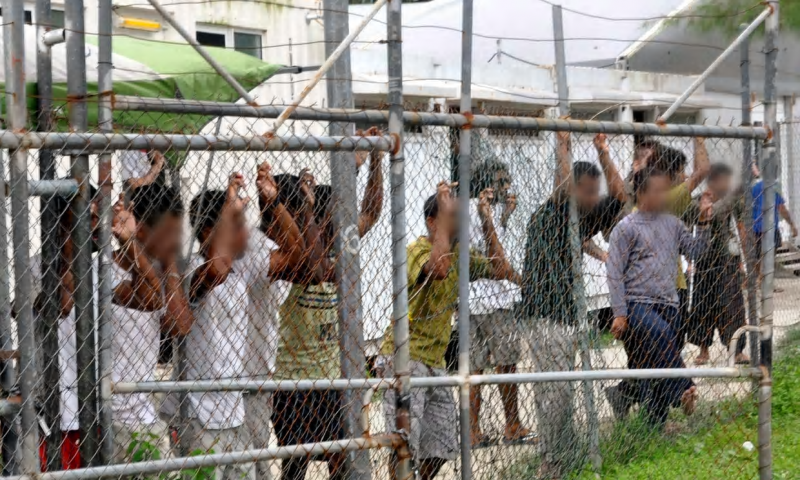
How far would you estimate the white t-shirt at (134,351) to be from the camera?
4223mm

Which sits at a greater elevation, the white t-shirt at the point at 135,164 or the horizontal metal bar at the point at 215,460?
the white t-shirt at the point at 135,164

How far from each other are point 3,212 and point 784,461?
16.1ft

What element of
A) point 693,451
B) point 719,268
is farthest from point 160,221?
point 693,451

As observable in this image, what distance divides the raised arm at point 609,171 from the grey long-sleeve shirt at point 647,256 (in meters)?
0.37

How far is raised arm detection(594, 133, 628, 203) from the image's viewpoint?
509 centimetres

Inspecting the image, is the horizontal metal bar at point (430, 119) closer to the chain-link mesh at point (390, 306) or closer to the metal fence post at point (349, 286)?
the chain-link mesh at point (390, 306)

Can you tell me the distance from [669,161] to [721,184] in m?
0.40

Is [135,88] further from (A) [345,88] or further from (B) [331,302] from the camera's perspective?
(B) [331,302]

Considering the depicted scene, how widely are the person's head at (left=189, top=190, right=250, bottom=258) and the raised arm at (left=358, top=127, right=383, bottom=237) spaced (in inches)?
22.6

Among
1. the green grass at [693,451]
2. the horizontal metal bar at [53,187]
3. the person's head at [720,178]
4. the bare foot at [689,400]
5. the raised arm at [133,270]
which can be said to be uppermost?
the person's head at [720,178]

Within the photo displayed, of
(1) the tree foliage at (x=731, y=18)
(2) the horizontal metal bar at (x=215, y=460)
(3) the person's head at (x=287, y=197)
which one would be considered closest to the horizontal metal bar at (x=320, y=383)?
(2) the horizontal metal bar at (x=215, y=460)

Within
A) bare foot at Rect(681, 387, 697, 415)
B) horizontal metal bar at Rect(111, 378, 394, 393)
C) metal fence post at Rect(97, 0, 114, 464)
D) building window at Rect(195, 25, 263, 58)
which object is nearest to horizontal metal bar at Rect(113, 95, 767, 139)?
metal fence post at Rect(97, 0, 114, 464)

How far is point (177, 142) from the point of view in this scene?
3.44 meters

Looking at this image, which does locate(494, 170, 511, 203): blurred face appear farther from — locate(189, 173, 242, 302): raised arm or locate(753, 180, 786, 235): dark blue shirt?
locate(753, 180, 786, 235): dark blue shirt
